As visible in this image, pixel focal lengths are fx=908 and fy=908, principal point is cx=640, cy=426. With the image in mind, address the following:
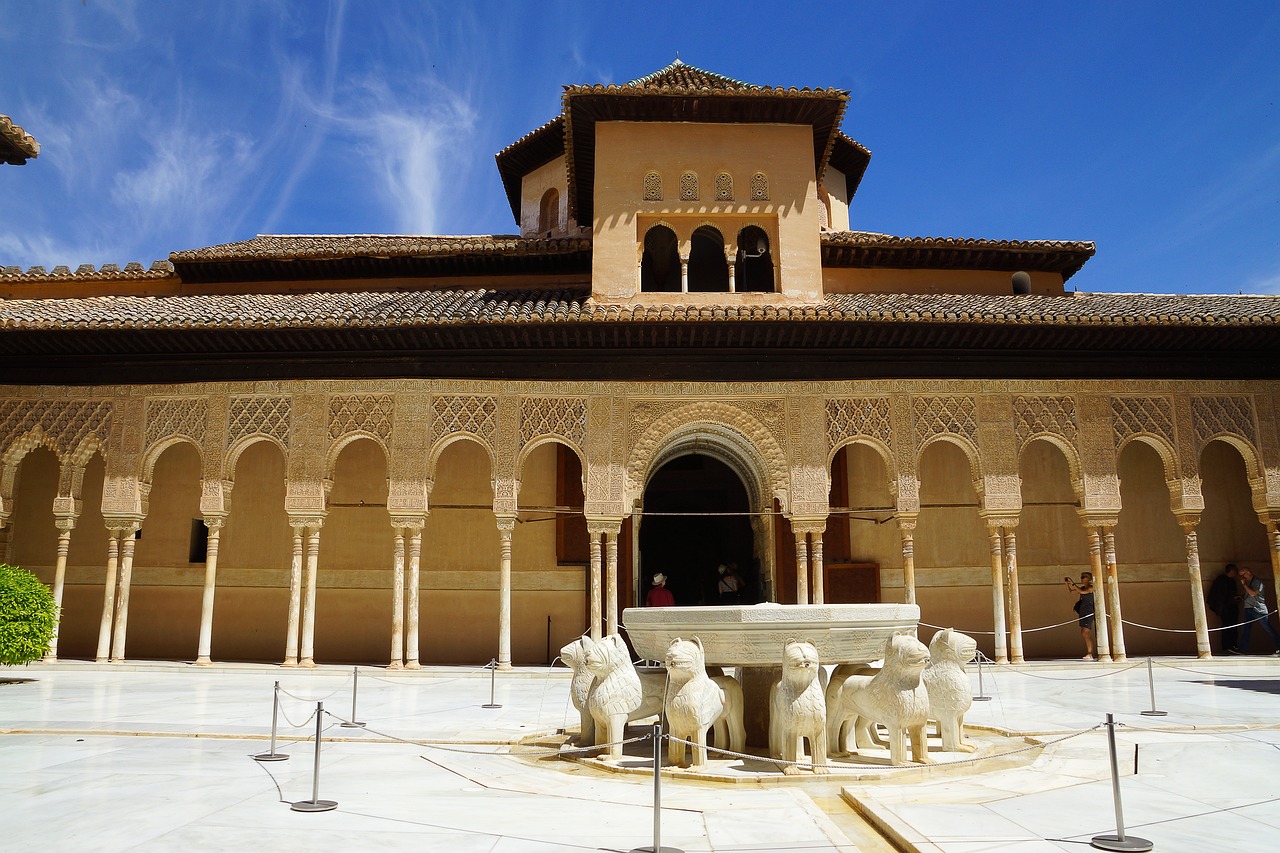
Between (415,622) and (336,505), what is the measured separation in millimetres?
3981

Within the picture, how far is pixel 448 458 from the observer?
17.7m

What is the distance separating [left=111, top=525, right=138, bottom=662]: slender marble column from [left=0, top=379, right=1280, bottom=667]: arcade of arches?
0.04m

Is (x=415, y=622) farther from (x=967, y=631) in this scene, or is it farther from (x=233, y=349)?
(x=967, y=631)

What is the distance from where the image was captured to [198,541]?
17672mm

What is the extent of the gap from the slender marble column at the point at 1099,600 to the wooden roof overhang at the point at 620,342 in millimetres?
2844

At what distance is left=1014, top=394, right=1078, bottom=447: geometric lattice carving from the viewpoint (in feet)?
49.4

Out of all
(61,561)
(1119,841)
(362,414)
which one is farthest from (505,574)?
(1119,841)

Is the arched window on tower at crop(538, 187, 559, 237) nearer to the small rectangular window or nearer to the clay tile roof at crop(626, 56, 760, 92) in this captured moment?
the clay tile roof at crop(626, 56, 760, 92)

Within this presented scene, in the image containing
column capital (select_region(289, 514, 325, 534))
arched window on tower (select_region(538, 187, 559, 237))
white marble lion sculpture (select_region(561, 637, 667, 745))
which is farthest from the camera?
arched window on tower (select_region(538, 187, 559, 237))

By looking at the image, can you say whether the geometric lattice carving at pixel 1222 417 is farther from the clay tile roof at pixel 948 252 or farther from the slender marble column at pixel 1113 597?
the clay tile roof at pixel 948 252

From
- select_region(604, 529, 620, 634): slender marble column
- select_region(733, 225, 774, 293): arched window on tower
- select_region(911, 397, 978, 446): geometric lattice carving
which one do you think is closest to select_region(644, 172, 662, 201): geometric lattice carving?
select_region(733, 225, 774, 293): arched window on tower

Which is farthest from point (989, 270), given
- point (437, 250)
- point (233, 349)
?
point (233, 349)

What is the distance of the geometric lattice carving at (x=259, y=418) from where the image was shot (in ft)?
49.6

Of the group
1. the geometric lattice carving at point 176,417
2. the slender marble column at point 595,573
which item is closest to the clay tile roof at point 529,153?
the geometric lattice carving at point 176,417
